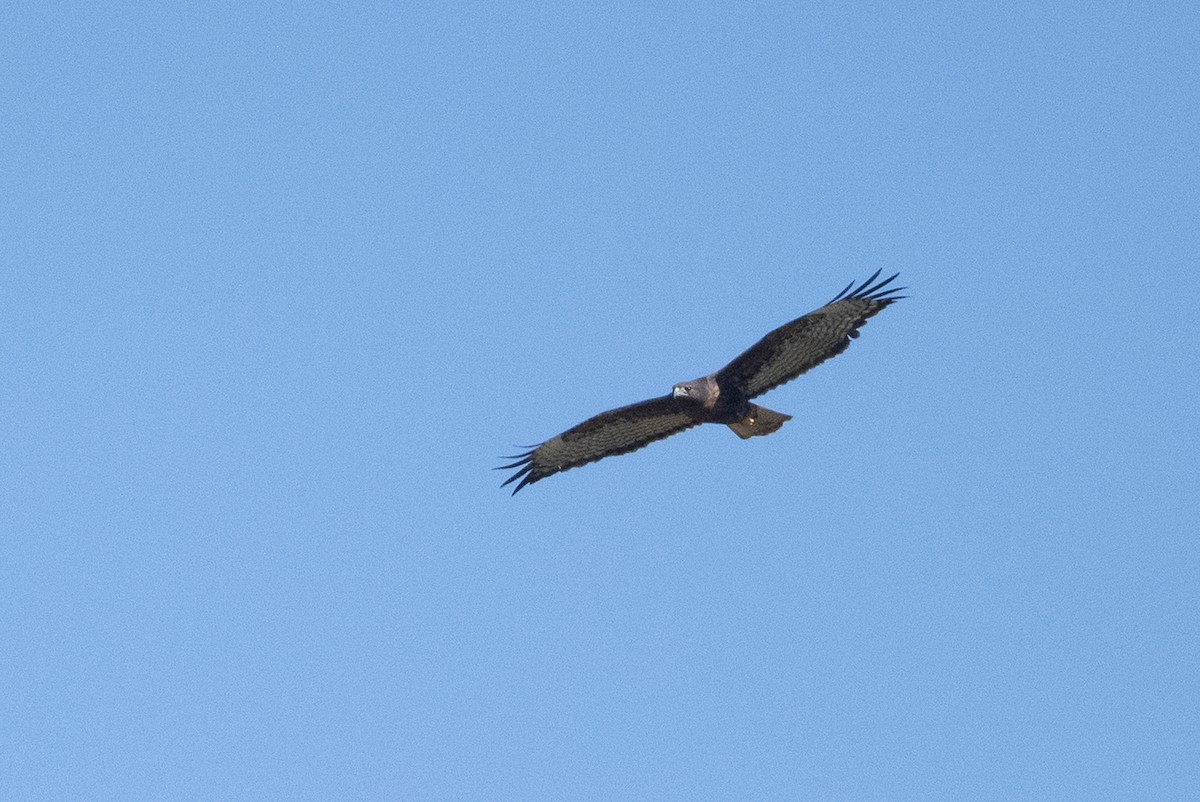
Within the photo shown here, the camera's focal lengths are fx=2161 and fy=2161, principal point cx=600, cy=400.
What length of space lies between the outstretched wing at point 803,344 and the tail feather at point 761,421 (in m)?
0.27

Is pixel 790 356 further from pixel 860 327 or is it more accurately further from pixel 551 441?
pixel 551 441

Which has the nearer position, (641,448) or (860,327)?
(860,327)

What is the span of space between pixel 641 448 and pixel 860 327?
108 inches

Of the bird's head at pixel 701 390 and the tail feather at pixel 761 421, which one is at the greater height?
the bird's head at pixel 701 390

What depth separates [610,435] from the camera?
22062 mm

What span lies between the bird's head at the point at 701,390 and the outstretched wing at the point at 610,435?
0.37 feet

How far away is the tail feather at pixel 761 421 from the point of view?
2071 centimetres

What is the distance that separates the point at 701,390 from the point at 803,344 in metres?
1.07

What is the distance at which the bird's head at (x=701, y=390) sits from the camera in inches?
818

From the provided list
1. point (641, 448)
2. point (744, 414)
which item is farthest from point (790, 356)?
point (641, 448)

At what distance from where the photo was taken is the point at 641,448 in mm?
22078

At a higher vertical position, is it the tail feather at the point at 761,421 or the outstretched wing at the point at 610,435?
the outstretched wing at the point at 610,435

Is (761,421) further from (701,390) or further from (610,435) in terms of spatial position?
(610,435)

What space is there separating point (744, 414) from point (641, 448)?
5.39 feet
